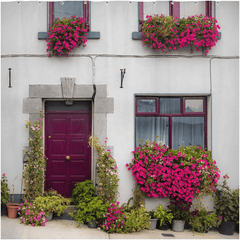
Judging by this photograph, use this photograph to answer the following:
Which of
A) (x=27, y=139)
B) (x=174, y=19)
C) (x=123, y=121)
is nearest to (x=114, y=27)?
(x=174, y=19)

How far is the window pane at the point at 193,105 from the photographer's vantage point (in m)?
6.47

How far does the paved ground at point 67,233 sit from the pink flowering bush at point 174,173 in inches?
28.9

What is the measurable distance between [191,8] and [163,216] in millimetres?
4641

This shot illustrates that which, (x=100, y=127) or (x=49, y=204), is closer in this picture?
(x=49, y=204)

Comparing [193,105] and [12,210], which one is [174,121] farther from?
[12,210]

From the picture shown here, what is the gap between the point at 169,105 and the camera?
6.47 meters

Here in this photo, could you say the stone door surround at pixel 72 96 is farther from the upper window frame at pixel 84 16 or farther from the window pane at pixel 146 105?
the upper window frame at pixel 84 16

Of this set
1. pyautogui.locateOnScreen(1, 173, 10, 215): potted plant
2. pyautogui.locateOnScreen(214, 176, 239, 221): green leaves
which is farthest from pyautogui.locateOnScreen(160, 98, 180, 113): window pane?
pyautogui.locateOnScreen(1, 173, 10, 215): potted plant

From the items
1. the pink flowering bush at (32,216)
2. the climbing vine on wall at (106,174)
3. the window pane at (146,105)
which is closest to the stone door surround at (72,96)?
the climbing vine on wall at (106,174)

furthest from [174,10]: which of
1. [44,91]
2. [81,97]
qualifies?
[44,91]

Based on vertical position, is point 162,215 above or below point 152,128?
below

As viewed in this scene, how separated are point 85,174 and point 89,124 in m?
1.15

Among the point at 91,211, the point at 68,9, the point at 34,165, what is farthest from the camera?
the point at 68,9

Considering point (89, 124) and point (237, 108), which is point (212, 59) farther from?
point (89, 124)
